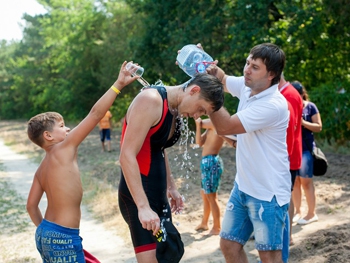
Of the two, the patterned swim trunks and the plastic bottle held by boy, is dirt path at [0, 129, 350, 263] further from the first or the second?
the plastic bottle held by boy

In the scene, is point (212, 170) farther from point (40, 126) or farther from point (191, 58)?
point (40, 126)

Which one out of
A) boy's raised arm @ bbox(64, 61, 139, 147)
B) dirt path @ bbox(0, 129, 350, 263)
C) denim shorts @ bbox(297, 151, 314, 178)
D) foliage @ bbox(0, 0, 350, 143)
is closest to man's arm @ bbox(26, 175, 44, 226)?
boy's raised arm @ bbox(64, 61, 139, 147)

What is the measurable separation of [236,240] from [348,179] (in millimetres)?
6622

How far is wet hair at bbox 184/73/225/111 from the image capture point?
347cm

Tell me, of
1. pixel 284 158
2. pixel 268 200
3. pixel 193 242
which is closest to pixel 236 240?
pixel 268 200

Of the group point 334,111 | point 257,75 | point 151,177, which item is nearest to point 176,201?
point 151,177

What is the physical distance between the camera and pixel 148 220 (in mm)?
3291

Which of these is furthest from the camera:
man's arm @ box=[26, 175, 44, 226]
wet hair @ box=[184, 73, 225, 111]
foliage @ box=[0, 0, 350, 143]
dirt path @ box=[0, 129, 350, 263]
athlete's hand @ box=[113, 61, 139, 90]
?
foliage @ box=[0, 0, 350, 143]

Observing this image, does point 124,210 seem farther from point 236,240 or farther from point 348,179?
point 348,179

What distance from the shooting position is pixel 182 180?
424 inches

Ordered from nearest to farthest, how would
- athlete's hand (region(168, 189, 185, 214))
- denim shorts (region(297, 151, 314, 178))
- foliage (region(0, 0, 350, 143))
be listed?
athlete's hand (region(168, 189, 185, 214)), denim shorts (region(297, 151, 314, 178)), foliage (region(0, 0, 350, 143))

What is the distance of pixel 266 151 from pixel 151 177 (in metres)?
0.88

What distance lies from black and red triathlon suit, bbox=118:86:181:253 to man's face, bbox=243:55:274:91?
0.67m

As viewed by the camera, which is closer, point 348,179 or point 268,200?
point 268,200
